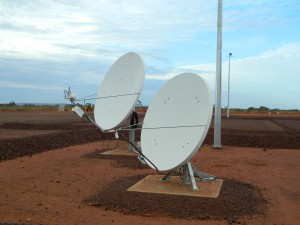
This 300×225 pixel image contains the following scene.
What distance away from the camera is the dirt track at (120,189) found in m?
8.58

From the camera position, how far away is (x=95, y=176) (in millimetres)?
13133

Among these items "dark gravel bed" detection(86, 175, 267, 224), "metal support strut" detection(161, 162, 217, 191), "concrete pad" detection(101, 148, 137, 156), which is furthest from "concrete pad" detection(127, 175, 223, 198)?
"concrete pad" detection(101, 148, 137, 156)

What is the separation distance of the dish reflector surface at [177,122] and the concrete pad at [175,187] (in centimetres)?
56

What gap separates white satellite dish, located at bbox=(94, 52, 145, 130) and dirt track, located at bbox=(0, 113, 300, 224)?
5.52 ft

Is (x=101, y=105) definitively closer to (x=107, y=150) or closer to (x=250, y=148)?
(x=107, y=150)

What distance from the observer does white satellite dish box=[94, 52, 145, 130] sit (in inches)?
601

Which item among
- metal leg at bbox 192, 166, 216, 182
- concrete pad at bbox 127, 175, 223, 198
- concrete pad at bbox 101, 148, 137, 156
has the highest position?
metal leg at bbox 192, 166, 216, 182

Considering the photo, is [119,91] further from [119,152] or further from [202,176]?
[202,176]

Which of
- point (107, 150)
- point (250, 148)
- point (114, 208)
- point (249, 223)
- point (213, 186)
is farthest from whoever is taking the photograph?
point (250, 148)

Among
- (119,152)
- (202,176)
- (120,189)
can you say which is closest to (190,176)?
(202,176)

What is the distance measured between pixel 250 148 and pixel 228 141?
86.8 inches

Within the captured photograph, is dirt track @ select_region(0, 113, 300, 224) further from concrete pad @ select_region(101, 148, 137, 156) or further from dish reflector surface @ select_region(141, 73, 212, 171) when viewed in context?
dish reflector surface @ select_region(141, 73, 212, 171)

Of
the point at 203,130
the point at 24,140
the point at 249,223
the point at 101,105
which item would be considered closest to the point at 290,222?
the point at 249,223

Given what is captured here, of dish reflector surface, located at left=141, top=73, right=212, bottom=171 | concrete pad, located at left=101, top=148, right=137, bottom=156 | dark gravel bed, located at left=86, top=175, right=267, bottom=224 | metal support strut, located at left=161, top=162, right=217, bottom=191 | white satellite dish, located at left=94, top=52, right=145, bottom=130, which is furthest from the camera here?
concrete pad, located at left=101, top=148, right=137, bottom=156
